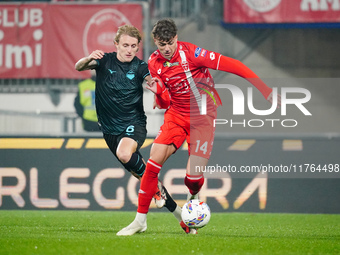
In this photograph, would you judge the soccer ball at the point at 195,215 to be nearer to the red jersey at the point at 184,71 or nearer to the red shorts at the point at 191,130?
the red shorts at the point at 191,130

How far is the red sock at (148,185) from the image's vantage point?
6.70m

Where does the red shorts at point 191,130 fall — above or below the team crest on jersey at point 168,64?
below

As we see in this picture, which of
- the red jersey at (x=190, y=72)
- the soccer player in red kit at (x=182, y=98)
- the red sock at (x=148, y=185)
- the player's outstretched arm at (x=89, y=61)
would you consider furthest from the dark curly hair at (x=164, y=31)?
the red sock at (x=148, y=185)

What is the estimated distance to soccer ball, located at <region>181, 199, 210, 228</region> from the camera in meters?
6.63

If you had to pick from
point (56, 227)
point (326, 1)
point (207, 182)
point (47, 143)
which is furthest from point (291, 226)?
point (326, 1)

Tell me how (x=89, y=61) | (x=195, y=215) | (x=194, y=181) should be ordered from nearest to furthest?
(x=195, y=215)
(x=89, y=61)
(x=194, y=181)

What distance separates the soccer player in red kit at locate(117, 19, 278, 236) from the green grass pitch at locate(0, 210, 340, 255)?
551 mm

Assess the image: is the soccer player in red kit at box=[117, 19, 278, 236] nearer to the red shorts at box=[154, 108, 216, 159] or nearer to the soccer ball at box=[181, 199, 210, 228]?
the red shorts at box=[154, 108, 216, 159]

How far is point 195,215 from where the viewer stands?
6629mm

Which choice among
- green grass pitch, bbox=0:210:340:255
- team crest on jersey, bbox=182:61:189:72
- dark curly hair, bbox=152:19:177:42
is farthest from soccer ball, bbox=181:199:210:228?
dark curly hair, bbox=152:19:177:42

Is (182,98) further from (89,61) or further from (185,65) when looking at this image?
(89,61)

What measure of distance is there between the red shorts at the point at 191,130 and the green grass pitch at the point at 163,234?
3.07 feet

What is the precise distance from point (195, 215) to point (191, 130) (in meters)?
1.03

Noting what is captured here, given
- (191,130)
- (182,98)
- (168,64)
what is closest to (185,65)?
(168,64)
